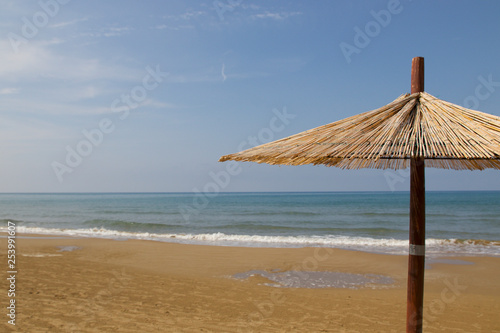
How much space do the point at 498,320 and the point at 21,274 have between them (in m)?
9.37

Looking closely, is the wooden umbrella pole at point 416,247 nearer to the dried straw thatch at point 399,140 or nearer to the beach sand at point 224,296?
the dried straw thatch at point 399,140

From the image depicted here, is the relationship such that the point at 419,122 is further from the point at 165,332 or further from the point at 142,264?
the point at 142,264

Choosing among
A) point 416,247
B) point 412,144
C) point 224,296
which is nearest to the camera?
point 412,144

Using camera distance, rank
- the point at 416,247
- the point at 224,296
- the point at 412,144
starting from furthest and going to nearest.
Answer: the point at 224,296
the point at 416,247
the point at 412,144

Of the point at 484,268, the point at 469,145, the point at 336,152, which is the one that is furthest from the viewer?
the point at 484,268

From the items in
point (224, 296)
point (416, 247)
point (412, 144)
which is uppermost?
point (412, 144)

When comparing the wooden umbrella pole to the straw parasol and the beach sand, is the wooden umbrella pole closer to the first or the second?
the straw parasol

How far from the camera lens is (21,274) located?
8.15 meters

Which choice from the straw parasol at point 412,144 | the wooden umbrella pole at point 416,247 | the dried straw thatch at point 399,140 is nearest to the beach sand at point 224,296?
the wooden umbrella pole at point 416,247

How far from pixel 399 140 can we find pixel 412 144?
11 centimetres

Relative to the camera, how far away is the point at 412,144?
2621 mm

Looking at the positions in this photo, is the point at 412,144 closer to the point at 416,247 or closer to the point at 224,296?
the point at 416,247

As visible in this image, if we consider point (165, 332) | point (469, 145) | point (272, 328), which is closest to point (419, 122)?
point (469, 145)

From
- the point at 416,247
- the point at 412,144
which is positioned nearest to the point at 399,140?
the point at 412,144
